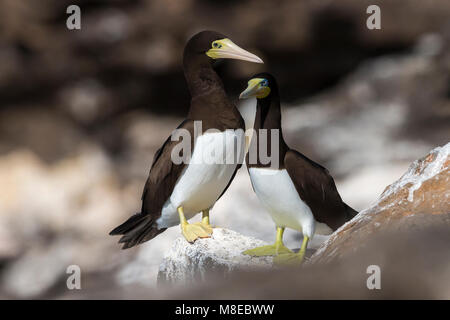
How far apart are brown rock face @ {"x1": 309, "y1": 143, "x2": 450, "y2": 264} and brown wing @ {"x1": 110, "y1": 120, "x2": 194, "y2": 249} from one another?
0.60 meters

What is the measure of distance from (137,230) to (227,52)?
0.73 m

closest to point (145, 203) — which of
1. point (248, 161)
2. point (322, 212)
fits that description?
point (248, 161)

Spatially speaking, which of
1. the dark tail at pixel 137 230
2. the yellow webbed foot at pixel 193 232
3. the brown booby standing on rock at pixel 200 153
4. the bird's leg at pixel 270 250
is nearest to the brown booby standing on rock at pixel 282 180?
the bird's leg at pixel 270 250

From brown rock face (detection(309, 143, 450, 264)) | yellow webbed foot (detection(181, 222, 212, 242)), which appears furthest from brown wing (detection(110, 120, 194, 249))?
brown rock face (detection(309, 143, 450, 264))

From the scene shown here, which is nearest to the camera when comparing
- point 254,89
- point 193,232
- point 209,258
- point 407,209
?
point 407,209

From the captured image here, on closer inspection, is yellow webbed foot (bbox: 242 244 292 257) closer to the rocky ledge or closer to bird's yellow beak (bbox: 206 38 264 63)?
the rocky ledge

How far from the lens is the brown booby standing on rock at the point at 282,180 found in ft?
7.14

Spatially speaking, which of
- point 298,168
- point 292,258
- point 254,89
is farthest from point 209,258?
point 254,89

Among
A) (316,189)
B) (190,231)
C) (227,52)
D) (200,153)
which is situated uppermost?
(227,52)

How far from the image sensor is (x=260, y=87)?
2.15 m

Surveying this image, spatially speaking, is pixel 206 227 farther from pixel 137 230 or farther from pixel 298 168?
pixel 298 168

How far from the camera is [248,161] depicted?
2.22 m

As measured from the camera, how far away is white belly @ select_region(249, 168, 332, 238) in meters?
2.18

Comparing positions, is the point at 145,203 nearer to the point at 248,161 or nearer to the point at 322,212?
the point at 248,161
